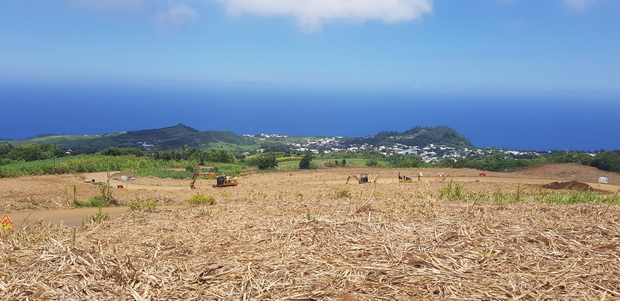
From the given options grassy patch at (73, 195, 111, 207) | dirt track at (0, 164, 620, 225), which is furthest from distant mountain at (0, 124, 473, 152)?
grassy patch at (73, 195, 111, 207)

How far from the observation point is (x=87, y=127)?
192m

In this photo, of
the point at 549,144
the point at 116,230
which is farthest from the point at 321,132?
the point at 116,230

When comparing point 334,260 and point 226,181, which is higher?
point 334,260

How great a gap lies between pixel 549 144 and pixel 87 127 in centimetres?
19668

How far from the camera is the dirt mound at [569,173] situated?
1110 inches

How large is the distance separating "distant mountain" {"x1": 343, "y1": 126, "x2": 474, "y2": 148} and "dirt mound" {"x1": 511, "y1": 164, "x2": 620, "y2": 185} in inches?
1981

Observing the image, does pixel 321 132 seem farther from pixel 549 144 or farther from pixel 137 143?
pixel 137 143

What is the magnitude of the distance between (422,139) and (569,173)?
187 feet

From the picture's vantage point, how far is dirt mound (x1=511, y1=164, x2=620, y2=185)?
2819cm

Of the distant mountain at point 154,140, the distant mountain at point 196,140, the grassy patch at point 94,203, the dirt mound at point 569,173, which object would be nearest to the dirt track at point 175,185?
the dirt mound at point 569,173

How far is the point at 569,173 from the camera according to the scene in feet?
97.1

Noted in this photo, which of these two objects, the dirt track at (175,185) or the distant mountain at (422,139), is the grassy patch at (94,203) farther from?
the distant mountain at (422,139)

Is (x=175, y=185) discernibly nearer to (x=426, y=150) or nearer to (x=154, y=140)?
(x=426, y=150)

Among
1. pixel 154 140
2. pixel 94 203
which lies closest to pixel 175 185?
pixel 94 203
